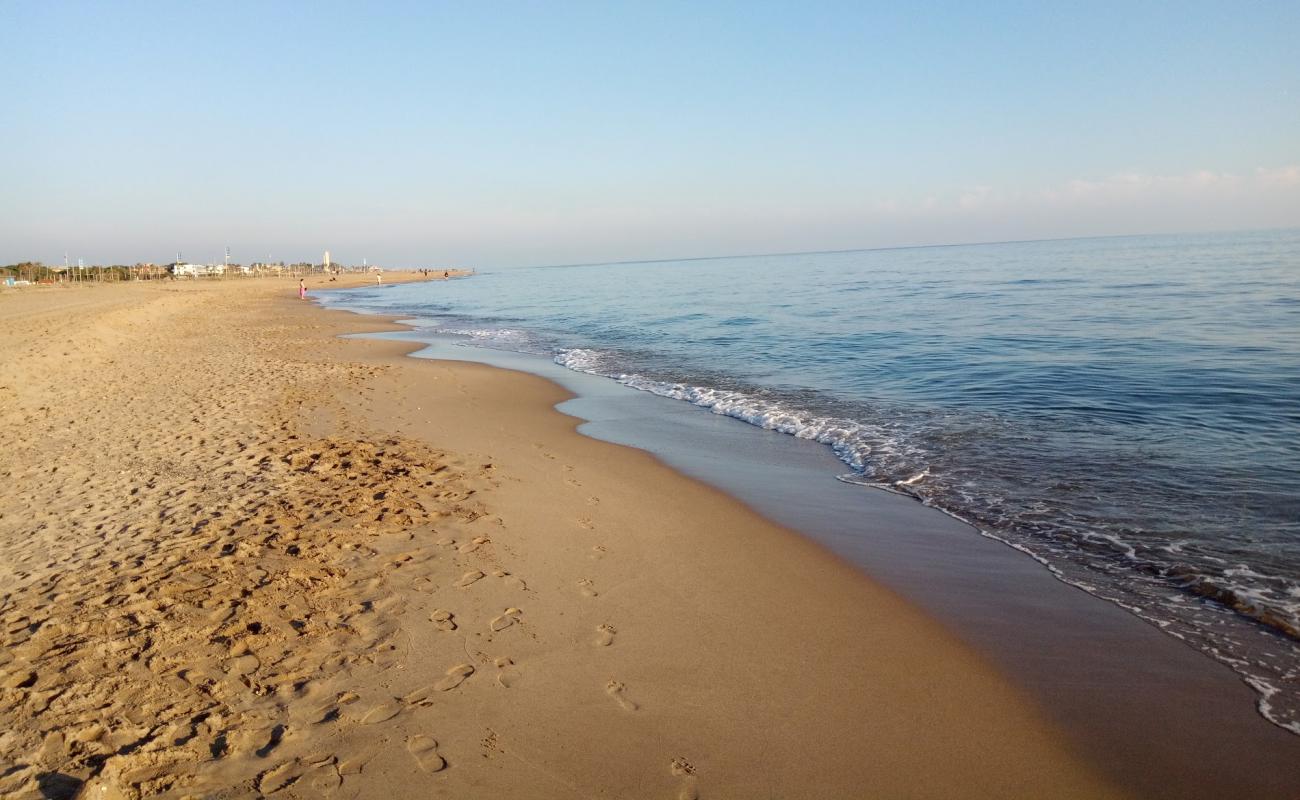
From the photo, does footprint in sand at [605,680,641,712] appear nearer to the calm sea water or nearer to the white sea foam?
the calm sea water

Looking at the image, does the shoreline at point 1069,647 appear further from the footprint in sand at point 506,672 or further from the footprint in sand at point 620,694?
the footprint in sand at point 506,672

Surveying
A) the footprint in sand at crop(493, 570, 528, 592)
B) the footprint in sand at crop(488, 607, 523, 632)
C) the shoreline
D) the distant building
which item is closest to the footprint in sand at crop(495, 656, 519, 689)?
the footprint in sand at crop(488, 607, 523, 632)

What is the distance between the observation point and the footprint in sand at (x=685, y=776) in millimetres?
2945

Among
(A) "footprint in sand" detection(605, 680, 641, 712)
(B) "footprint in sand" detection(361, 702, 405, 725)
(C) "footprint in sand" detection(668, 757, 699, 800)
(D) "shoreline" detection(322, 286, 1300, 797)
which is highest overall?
(B) "footprint in sand" detection(361, 702, 405, 725)

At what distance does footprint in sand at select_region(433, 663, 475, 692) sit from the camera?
3.63m

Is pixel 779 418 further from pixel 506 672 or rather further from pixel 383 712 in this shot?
pixel 383 712

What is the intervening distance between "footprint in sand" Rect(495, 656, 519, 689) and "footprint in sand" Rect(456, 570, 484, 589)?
3.37 ft

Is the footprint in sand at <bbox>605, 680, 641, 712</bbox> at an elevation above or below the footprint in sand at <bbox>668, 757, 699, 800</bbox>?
above

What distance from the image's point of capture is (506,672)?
3.80m

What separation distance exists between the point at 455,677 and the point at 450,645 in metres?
0.35

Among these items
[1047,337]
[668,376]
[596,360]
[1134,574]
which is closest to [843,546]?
[1134,574]

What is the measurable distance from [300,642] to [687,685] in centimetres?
229

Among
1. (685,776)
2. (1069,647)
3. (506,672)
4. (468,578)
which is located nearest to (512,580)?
(468,578)

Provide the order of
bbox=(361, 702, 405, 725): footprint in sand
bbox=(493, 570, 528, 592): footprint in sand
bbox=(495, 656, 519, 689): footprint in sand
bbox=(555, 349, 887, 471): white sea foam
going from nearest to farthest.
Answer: bbox=(361, 702, 405, 725): footprint in sand < bbox=(495, 656, 519, 689): footprint in sand < bbox=(493, 570, 528, 592): footprint in sand < bbox=(555, 349, 887, 471): white sea foam
